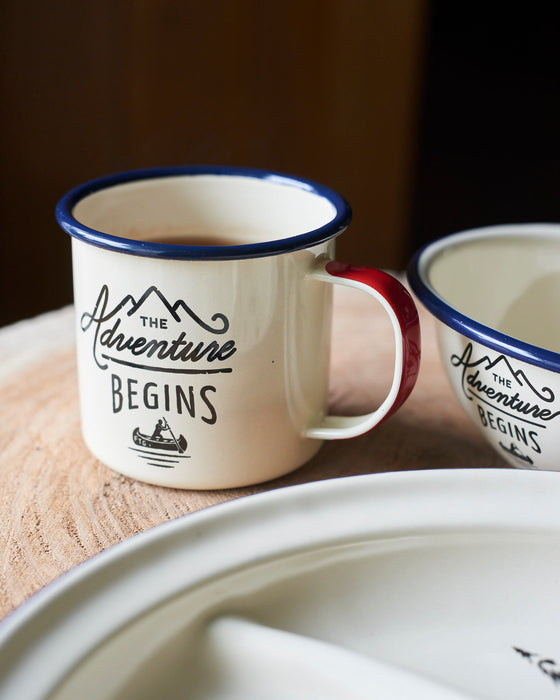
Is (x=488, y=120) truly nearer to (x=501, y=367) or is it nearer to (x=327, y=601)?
(x=501, y=367)

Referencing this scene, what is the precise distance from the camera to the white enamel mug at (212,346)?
0.43 meters

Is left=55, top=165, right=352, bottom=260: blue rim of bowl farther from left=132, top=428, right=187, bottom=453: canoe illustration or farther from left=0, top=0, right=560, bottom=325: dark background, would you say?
left=0, top=0, right=560, bottom=325: dark background

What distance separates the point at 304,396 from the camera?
48cm

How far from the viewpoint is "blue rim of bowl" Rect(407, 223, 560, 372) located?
0.43 metres

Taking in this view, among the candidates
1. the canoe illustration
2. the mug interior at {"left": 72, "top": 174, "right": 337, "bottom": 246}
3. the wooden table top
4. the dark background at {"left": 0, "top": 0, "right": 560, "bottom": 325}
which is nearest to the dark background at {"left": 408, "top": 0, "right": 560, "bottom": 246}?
the dark background at {"left": 0, "top": 0, "right": 560, "bottom": 325}

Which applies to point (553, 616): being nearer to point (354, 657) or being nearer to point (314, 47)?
point (354, 657)

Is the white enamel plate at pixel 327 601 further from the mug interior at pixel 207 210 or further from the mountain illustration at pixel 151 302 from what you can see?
the mug interior at pixel 207 210

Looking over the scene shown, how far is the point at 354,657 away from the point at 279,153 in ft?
4.83

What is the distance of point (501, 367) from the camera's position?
448mm

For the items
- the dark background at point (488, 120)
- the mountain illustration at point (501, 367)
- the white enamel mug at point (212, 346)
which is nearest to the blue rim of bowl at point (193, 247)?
the white enamel mug at point (212, 346)

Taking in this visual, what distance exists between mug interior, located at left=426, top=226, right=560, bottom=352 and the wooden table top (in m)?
0.07

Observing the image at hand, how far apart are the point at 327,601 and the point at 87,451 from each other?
21 centimetres

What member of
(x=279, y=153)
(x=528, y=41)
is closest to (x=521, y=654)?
(x=279, y=153)

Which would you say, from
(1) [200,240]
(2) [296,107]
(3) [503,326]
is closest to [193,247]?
(1) [200,240]
